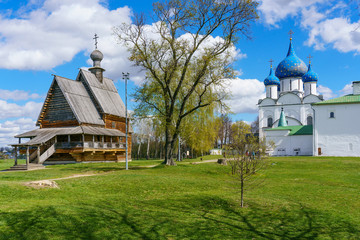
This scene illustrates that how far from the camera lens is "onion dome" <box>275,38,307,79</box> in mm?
67938

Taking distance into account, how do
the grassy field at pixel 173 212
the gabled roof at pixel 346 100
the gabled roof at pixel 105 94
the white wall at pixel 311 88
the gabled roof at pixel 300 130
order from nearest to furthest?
the grassy field at pixel 173 212, the gabled roof at pixel 105 94, the gabled roof at pixel 346 100, the gabled roof at pixel 300 130, the white wall at pixel 311 88

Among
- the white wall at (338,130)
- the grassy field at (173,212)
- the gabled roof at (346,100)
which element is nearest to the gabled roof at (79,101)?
the grassy field at (173,212)

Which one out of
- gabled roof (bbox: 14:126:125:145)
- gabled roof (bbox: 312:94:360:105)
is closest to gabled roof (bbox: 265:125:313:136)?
gabled roof (bbox: 312:94:360:105)

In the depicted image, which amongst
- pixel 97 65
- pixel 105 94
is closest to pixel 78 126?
pixel 105 94

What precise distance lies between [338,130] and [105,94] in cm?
3418

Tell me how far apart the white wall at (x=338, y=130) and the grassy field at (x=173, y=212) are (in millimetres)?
30321

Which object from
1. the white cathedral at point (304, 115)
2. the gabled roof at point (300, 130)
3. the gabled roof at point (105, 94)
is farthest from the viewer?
the gabled roof at point (300, 130)

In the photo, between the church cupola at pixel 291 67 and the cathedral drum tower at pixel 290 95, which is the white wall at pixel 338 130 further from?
the church cupola at pixel 291 67

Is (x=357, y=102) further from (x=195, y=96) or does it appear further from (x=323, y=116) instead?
(x=195, y=96)

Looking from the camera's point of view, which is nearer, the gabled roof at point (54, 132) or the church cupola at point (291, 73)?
the gabled roof at point (54, 132)

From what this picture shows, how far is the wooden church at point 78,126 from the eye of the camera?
3197 centimetres

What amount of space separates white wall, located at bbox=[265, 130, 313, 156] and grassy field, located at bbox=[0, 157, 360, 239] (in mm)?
35192

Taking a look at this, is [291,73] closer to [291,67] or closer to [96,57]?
[291,67]

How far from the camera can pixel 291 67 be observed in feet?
223
